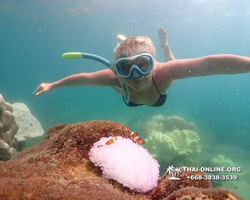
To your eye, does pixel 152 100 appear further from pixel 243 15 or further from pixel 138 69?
pixel 243 15

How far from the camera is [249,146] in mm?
18359

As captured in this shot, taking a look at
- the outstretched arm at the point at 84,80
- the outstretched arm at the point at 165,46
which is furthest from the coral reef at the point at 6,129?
the outstretched arm at the point at 165,46

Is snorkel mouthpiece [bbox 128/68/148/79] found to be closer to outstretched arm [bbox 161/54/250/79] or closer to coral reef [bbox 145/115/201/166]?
outstretched arm [bbox 161/54/250/79]

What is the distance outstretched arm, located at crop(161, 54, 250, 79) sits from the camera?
3.22 meters

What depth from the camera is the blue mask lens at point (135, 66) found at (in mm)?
4074

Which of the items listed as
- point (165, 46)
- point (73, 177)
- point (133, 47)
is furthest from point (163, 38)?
point (73, 177)

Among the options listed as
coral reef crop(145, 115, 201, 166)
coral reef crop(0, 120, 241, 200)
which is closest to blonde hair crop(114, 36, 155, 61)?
coral reef crop(0, 120, 241, 200)

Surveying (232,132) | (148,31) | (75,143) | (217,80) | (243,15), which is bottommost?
(75,143)

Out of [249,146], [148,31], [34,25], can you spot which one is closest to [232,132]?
[249,146]

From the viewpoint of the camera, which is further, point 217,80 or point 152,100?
point 217,80

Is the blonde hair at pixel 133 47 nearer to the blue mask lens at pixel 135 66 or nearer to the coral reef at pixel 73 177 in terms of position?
the blue mask lens at pixel 135 66

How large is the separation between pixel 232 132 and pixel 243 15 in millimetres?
22083

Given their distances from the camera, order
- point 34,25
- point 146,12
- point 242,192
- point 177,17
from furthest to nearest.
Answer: point 34,25
point 177,17
point 146,12
point 242,192

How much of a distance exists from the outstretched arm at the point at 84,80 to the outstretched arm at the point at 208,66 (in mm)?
1375
